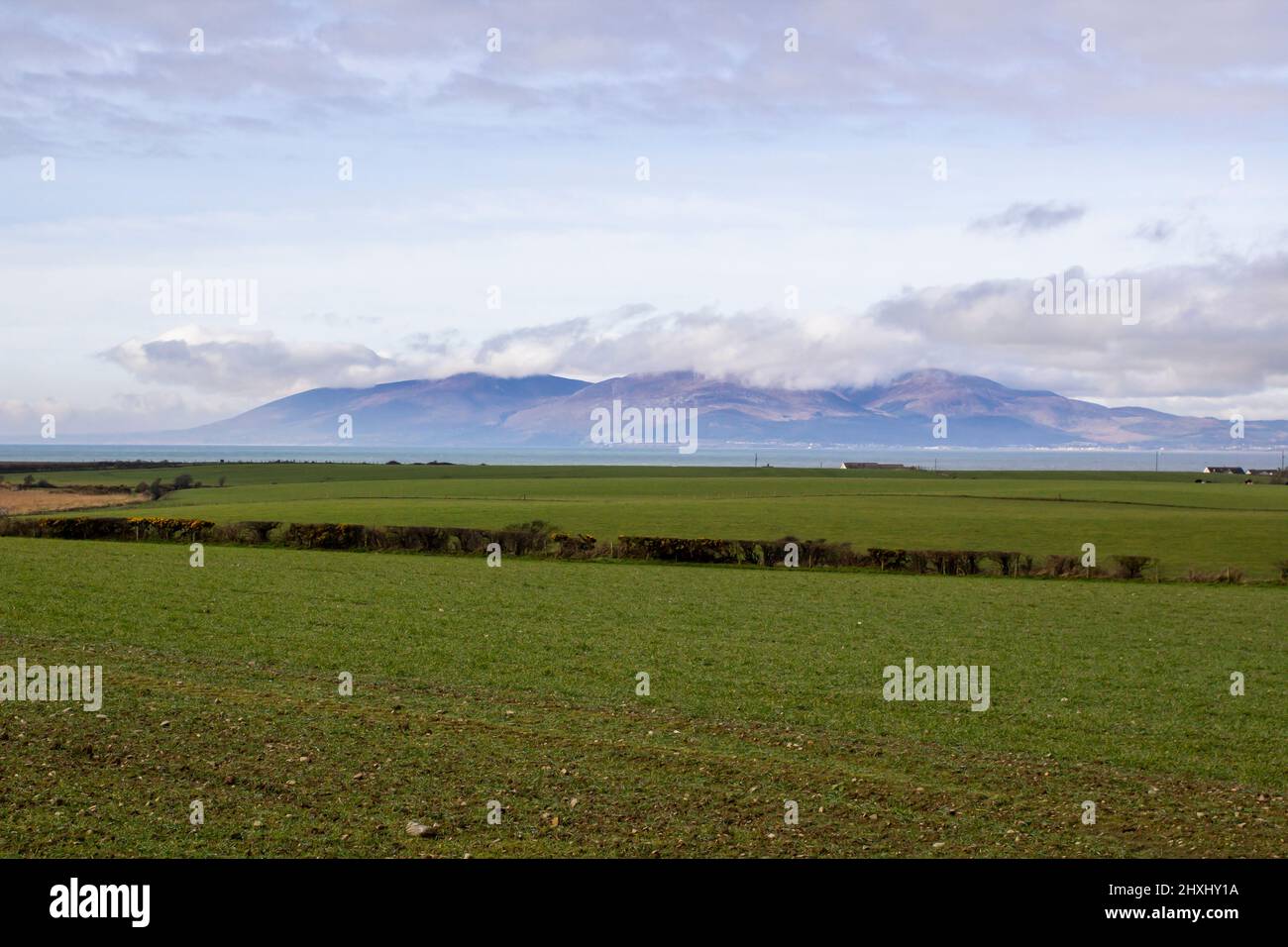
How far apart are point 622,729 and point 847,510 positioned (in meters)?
47.4

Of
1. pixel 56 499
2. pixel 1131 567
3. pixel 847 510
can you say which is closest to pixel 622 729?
pixel 1131 567

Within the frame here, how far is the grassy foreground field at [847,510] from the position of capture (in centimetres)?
4294

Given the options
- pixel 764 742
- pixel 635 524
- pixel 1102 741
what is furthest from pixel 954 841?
pixel 635 524

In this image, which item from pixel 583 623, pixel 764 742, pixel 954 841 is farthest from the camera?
pixel 583 623

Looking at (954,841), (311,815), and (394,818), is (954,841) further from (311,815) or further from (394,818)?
(311,815)

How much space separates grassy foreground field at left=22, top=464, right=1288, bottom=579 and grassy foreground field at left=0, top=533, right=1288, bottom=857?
1735 cm

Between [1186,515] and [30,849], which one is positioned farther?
[1186,515]

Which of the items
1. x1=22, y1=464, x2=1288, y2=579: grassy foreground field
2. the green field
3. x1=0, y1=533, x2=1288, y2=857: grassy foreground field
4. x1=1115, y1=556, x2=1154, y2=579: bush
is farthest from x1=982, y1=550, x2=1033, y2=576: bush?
x1=0, y1=533, x2=1288, y2=857: grassy foreground field

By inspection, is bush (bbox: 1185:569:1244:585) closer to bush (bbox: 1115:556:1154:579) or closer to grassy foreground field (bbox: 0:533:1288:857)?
bush (bbox: 1115:556:1154:579)

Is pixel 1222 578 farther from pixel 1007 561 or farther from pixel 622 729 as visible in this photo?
pixel 622 729

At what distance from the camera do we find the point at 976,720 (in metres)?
13.6

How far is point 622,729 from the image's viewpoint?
12.6 m

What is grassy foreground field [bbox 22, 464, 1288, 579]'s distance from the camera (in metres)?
42.9

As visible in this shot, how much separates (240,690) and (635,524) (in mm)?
35400
